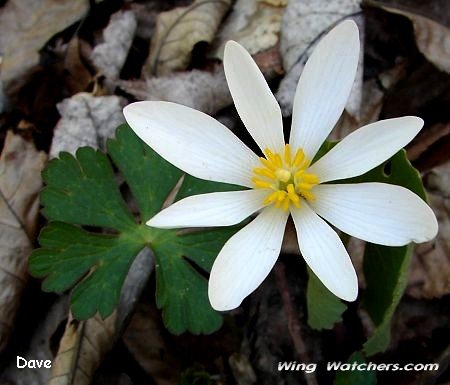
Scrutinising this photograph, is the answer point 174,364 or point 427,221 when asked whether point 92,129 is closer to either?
point 174,364

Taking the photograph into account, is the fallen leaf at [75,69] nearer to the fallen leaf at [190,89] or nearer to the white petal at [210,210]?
the fallen leaf at [190,89]

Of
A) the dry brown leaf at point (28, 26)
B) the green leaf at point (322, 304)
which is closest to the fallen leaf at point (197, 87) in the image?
the dry brown leaf at point (28, 26)

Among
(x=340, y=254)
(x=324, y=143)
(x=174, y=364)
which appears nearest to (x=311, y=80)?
(x=324, y=143)

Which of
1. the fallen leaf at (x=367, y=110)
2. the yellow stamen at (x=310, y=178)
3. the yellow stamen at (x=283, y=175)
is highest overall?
the fallen leaf at (x=367, y=110)

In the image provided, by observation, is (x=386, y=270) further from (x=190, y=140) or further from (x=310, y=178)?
(x=190, y=140)

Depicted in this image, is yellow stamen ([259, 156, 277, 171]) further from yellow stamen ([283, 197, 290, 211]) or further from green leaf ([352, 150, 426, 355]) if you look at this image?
green leaf ([352, 150, 426, 355])
